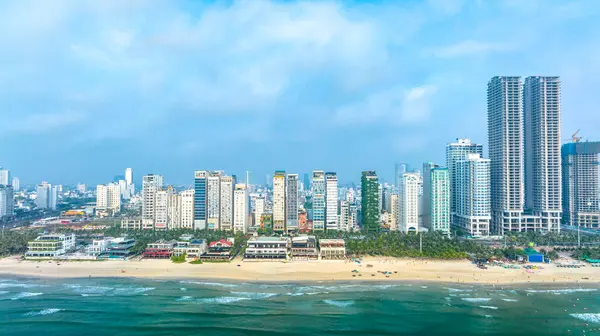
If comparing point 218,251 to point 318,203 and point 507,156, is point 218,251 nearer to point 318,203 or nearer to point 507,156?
point 318,203

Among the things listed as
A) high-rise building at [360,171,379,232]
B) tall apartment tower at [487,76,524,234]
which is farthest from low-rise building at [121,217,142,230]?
tall apartment tower at [487,76,524,234]

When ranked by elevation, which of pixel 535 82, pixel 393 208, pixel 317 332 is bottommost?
pixel 317 332

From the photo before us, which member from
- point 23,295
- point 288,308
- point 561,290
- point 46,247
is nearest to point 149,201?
point 46,247

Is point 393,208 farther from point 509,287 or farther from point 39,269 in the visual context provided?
point 39,269

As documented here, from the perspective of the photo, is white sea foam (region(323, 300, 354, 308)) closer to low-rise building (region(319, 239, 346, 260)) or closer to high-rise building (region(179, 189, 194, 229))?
low-rise building (region(319, 239, 346, 260))

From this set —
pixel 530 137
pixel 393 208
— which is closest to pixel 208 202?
pixel 393 208

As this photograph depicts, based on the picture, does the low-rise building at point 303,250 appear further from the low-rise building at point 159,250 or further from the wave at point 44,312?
the wave at point 44,312

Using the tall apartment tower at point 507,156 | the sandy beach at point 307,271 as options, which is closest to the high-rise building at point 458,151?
the tall apartment tower at point 507,156

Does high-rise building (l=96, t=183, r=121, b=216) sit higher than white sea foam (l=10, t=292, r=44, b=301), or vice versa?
high-rise building (l=96, t=183, r=121, b=216)
